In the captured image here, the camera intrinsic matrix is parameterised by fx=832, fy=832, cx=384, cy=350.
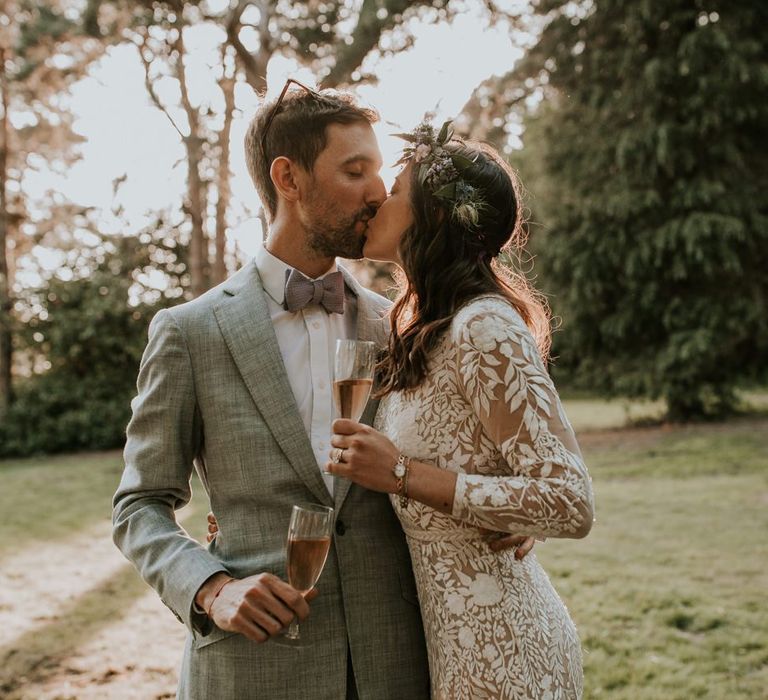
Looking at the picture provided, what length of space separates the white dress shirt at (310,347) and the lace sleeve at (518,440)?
503mm

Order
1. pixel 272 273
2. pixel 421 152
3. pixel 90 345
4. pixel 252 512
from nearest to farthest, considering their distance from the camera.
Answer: pixel 252 512
pixel 421 152
pixel 272 273
pixel 90 345

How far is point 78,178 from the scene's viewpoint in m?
23.5

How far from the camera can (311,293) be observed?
262 centimetres

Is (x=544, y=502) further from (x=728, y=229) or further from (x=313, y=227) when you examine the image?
(x=728, y=229)

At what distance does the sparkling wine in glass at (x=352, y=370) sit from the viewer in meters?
2.02

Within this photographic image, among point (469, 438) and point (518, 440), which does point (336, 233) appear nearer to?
point (469, 438)

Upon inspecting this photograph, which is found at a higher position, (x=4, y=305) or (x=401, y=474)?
(x=401, y=474)

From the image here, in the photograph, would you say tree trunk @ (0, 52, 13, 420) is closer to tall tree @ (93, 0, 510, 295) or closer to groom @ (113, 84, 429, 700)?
tall tree @ (93, 0, 510, 295)

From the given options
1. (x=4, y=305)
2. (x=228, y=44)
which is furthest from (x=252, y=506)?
(x=4, y=305)

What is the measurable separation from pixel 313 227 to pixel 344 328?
0.36 meters

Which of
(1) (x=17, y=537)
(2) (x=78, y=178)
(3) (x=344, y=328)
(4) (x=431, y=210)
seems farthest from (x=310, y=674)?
(2) (x=78, y=178)

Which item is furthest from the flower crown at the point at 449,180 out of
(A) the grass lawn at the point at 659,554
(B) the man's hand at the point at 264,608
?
(A) the grass lawn at the point at 659,554

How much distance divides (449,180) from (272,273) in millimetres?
706

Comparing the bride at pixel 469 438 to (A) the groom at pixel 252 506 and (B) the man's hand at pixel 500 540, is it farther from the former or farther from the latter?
(A) the groom at pixel 252 506
